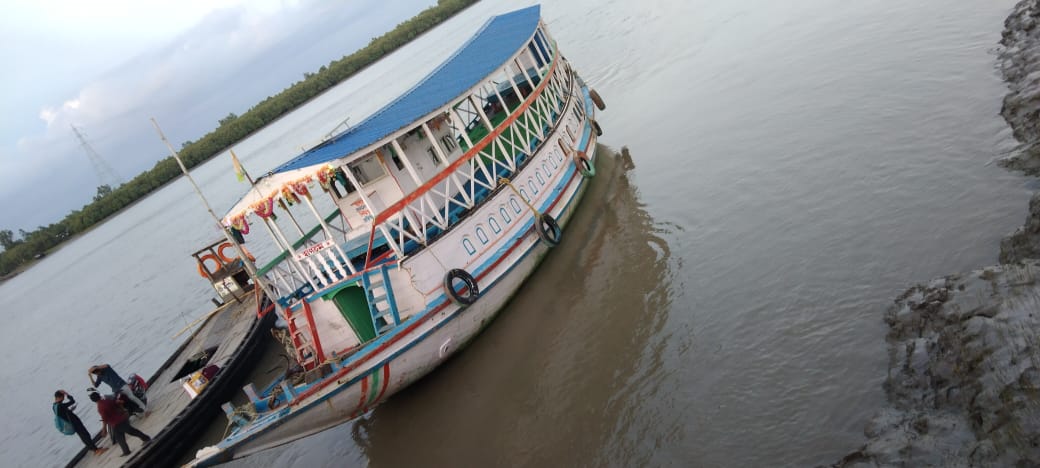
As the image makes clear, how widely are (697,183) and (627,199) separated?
2.00 metres

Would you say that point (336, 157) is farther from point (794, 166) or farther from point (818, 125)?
point (818, 125)

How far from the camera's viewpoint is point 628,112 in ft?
69.6

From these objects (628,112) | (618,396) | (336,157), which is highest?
(336,157)

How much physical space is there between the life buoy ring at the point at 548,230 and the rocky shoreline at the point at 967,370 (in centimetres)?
679

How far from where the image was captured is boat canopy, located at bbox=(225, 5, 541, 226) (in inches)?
412

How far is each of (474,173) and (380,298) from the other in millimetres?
3909

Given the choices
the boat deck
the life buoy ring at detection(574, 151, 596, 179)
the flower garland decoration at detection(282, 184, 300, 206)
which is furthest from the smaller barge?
the life buoy ring at detection(574, 151, 596, 179)

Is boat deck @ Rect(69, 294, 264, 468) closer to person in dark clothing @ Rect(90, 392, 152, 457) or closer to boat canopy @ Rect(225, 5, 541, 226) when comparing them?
person in dark clothing @ Rect(90, 392, 152, 457)

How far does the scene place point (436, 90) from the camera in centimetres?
1327

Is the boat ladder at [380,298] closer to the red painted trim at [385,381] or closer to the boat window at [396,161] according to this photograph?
the red painted trim at [385,381]

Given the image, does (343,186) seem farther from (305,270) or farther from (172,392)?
(172,392)

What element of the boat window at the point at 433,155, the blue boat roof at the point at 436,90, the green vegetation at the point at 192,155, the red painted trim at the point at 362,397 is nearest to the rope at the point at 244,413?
the red painted trim at the point at 362,397

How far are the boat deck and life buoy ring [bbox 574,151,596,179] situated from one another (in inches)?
387

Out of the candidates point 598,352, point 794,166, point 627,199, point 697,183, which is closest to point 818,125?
point 794,166
